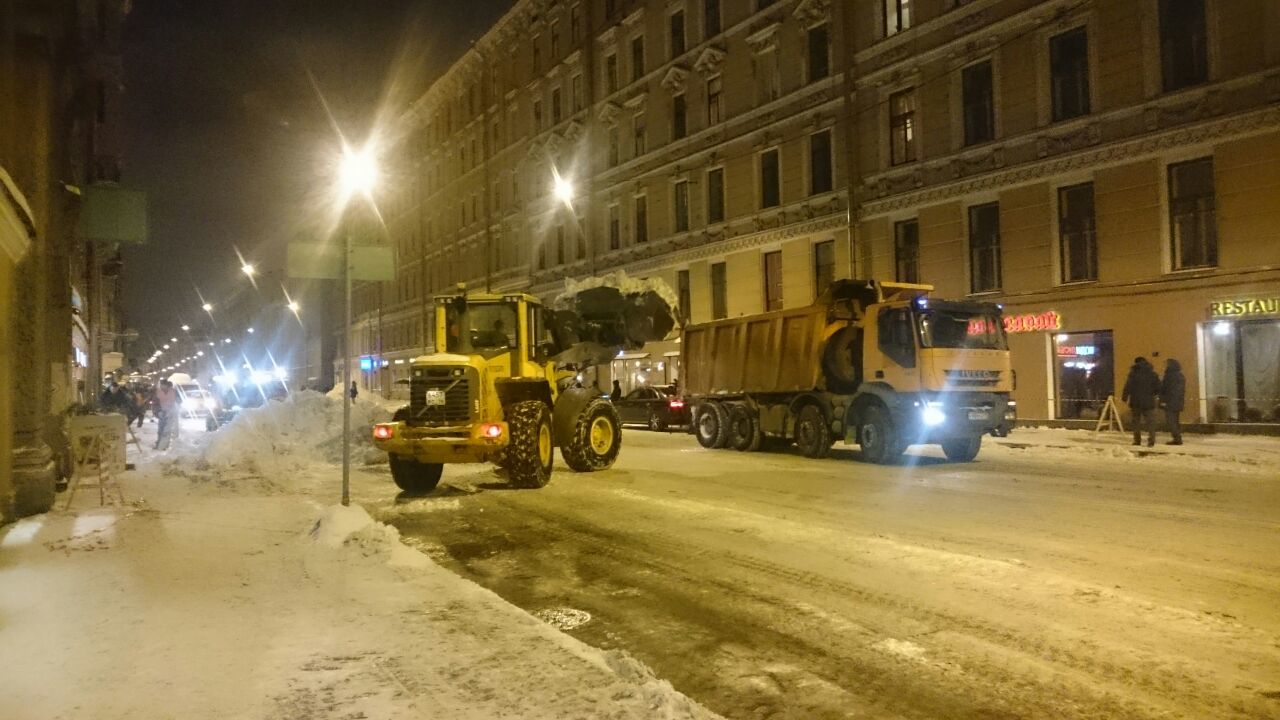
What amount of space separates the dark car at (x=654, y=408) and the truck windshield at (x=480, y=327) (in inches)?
509

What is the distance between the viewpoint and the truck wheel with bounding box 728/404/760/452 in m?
19.3

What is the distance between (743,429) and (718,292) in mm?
15984

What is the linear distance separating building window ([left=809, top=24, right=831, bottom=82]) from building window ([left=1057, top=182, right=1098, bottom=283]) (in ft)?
32.0

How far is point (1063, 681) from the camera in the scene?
185 inches

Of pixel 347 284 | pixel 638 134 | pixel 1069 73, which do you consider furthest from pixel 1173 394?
pixel 638 134

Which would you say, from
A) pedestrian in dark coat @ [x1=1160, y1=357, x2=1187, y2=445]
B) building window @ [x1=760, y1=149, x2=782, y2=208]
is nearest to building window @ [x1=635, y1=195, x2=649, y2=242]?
building window @ [x1=760, y1=149, x2=782, y2=208]

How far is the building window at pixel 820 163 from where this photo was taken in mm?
29594

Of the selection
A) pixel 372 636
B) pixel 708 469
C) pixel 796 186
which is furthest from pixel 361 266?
pixel 796 186

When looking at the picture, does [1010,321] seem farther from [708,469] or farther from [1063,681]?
[1063,681]

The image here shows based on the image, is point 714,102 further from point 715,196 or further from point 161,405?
point 161,405

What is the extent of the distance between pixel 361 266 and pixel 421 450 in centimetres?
306

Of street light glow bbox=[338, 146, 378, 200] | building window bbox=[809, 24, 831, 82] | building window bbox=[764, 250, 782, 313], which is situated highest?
building window bbox=[809, 24, 831, 82]

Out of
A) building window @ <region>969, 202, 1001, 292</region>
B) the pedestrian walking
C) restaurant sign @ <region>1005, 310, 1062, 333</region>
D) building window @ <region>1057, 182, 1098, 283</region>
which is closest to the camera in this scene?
the pedestrian walking

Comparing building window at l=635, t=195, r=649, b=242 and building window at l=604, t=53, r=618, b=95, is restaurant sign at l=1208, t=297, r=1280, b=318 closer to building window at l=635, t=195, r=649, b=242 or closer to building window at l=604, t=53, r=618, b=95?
building window at l=635, t=195, r=649, b=242
